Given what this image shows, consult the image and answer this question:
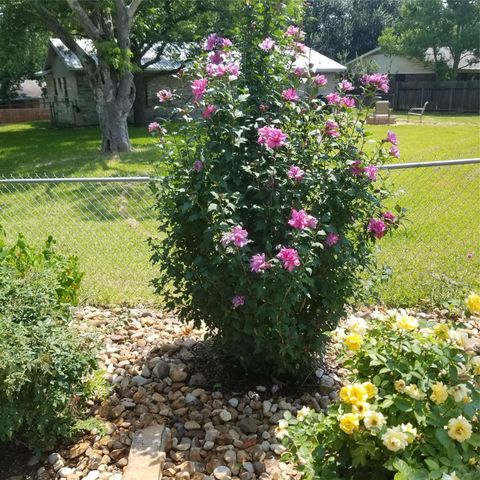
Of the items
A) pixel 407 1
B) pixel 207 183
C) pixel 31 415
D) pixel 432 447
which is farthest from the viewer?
pixel 407 1

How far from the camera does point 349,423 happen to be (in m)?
1.70

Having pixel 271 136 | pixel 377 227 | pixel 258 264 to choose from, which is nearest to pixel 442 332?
pixel 258 264

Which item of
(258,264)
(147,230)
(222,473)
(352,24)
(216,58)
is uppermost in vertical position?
(352,24)

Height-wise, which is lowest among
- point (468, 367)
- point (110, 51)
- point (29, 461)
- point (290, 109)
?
point (29, 461)

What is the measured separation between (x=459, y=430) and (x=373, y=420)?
0.28 m

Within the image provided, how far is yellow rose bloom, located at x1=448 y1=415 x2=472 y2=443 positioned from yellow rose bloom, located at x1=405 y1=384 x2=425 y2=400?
0.42ft

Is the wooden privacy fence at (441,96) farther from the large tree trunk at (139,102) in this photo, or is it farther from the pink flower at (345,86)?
the pink flower at (345,86)

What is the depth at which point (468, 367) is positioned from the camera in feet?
6.85

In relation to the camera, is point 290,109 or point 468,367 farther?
point 290,109

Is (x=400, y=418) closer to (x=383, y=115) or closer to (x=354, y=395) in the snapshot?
(x=354, y=395)

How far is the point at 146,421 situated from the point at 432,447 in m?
1.58

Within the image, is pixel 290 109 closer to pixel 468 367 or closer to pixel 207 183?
pixel 207 183

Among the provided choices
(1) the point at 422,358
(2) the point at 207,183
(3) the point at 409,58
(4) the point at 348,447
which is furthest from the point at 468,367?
(3) the point at 409,58

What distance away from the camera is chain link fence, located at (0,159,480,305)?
4.46 m
